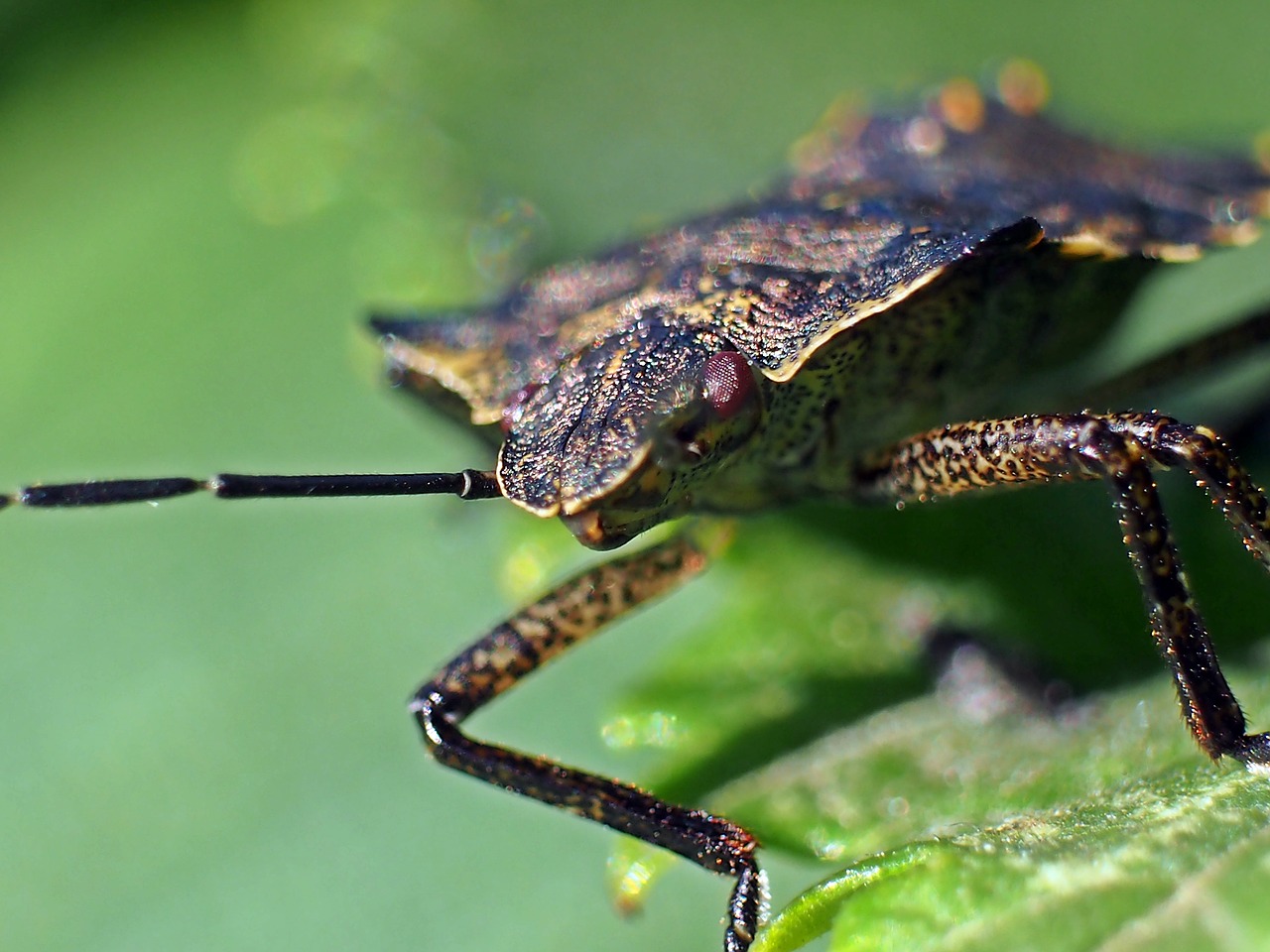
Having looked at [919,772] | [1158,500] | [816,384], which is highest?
[816,384]

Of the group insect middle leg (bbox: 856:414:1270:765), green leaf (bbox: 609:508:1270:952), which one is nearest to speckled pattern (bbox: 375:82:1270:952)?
insect middle leg (bbox: 856:414:1270:765)

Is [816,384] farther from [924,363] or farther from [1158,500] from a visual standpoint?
[1158,500]

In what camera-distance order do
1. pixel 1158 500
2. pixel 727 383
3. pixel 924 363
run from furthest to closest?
pixel 924 363 < pixel 727 383 < pixel 1158 500

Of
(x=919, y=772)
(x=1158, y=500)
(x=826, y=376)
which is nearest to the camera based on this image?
(x=1158, y=500)

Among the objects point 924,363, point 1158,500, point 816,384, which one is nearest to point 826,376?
point 816,384

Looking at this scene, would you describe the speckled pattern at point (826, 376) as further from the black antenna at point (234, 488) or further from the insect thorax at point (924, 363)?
the black antenna at point (234, 488)

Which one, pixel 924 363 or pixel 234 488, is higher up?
pixel 924 363

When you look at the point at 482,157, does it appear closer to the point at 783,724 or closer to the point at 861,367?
the point at 861,367
